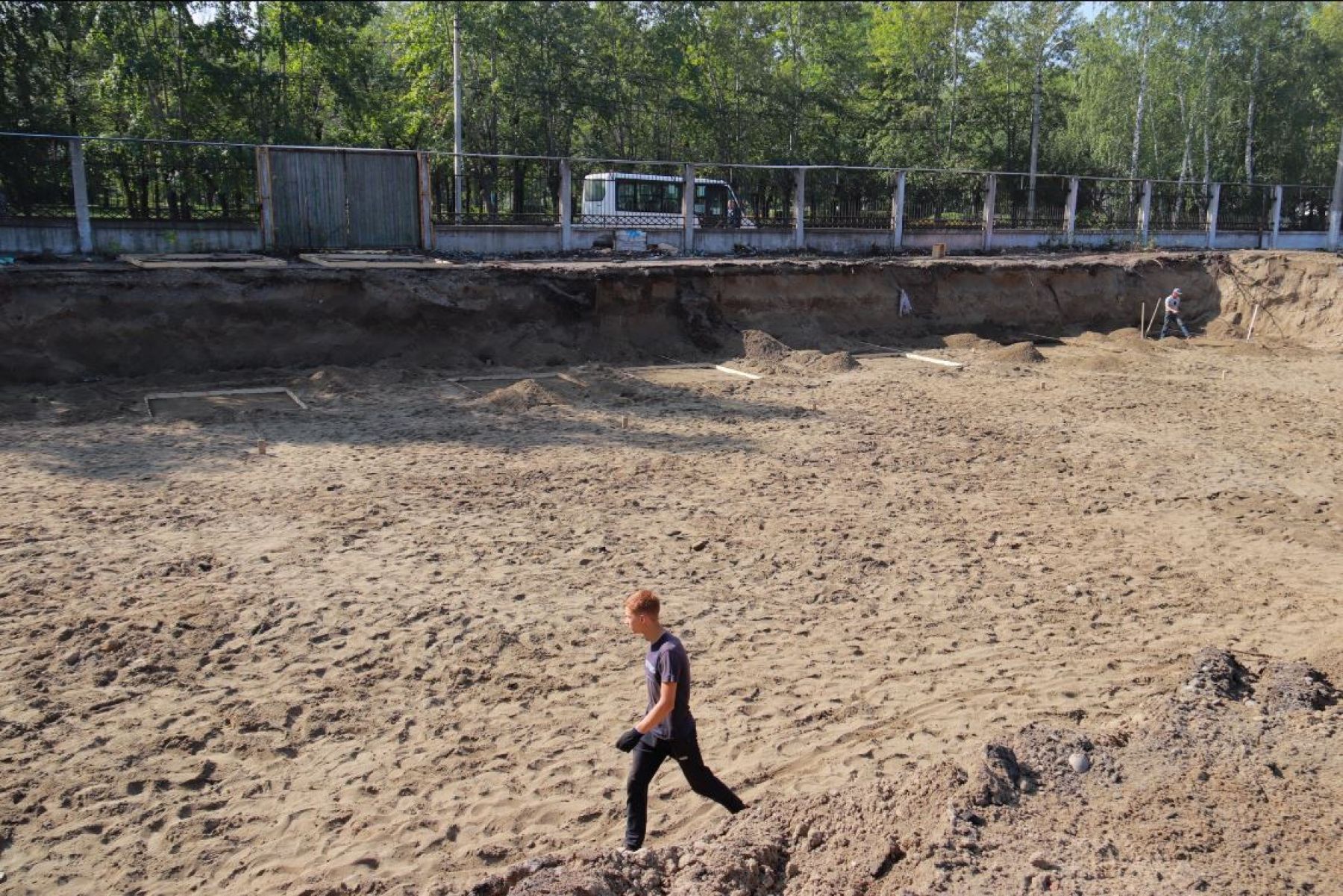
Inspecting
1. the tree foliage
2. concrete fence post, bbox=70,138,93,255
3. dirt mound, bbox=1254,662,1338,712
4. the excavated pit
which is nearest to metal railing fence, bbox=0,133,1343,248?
concrete fence post, bbox=70,138,93,255

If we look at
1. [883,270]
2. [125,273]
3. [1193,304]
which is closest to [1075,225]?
[1193,304]

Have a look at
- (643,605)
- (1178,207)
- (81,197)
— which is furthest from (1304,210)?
(643,605)

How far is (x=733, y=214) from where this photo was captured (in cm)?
2209

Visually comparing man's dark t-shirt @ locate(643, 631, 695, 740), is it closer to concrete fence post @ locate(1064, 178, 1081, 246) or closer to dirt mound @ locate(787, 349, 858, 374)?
dirt mound @ locate(787, 349, 858, 374)

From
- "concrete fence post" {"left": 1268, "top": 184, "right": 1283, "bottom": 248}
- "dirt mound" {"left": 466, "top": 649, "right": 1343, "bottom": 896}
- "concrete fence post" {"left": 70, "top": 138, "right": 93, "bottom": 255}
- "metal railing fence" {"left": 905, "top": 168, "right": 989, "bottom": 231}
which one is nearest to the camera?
"dirt mound" {"left": 466, "top": 649, "right": 1343, "bottom": 896}

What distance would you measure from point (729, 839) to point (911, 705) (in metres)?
A: 1.96

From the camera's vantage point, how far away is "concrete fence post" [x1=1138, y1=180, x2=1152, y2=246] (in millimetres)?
26098

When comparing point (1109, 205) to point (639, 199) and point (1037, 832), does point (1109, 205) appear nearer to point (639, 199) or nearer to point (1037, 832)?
point (639, 199)

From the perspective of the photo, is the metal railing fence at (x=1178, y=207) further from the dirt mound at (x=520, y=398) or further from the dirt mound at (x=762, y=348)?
the dirt mound at (x=520, y=398)

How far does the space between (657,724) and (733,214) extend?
19076 mm

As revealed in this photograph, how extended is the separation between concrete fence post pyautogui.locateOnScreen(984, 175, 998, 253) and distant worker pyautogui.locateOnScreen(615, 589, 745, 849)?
2157cm

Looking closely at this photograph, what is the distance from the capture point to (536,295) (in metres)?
15.6

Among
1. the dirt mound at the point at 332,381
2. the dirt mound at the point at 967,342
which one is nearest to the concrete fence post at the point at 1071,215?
the dirt mound at the point at 967,342

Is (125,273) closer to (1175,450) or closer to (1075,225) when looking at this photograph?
(1175,450)
